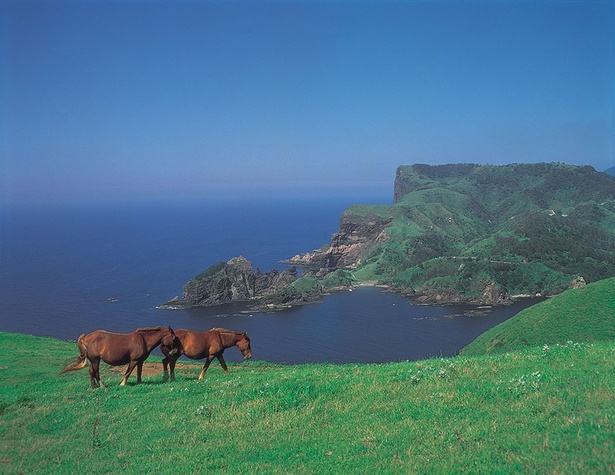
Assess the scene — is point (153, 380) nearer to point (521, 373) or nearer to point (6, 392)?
point (6, 392)

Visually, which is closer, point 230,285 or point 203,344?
point 203,344

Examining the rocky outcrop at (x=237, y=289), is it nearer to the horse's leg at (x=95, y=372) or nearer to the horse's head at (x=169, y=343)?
the horse's head at (x=169, y=343)

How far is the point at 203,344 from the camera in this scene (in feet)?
66.8

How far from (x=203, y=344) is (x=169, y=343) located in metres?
1.49

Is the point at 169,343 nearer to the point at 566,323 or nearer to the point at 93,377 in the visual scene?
the point at 93,377

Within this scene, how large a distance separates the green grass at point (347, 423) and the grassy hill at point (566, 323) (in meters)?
25.0

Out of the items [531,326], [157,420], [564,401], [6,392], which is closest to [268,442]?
[157,420]

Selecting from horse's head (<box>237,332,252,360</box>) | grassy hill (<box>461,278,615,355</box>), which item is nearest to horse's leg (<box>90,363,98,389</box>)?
horse's head (<box>237,332,252,360</box>)

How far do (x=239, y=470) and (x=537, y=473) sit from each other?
225 inches

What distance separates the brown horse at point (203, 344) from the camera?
65.5 ft

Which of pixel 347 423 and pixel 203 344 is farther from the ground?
pixel 347 423

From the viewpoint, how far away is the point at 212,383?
18531 mm

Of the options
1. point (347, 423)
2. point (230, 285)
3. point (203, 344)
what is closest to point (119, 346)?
point (203, 344)

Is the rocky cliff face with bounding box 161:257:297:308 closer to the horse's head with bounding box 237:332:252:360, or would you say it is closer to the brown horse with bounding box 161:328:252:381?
the horse's head with bounding box 237:332:252:360
